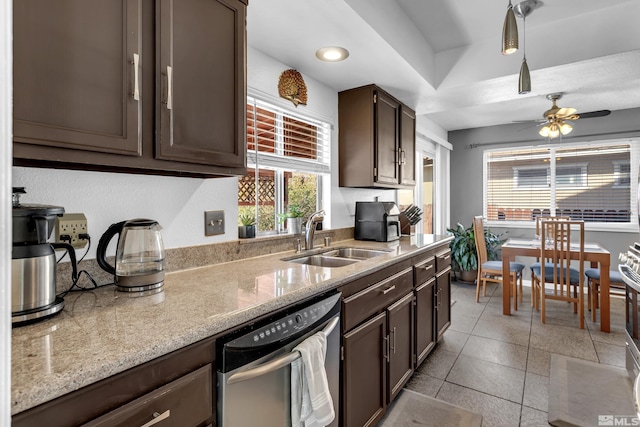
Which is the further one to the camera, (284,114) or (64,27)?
(284,114)

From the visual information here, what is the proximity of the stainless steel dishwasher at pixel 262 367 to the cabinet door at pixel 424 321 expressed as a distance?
1.20m

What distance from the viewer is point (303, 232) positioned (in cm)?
231

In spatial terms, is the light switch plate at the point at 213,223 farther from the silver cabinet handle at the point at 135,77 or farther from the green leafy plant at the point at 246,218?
the silver cabinet handle at the point at 135,77

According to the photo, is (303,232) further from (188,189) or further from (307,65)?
(307,65)

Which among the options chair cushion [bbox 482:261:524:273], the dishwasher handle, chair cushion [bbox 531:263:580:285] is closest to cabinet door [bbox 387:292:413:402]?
the dishwasher handle

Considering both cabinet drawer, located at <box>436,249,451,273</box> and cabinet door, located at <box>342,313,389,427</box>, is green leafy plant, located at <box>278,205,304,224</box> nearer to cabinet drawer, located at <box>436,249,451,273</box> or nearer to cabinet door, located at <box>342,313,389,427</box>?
cabinet door, located at <box>342,313,389,427</box>

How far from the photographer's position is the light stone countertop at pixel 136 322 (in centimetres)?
66

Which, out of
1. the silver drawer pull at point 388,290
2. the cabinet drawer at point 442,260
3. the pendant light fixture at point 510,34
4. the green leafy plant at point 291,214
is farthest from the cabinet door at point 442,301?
the pendant light fixture at point 510,34

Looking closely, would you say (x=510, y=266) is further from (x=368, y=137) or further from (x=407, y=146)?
(x=368, y=137)

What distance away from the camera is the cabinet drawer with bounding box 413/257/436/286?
2.25 meters

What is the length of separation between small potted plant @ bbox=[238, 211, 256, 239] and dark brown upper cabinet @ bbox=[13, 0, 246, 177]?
59cm

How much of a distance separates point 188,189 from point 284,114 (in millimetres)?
972

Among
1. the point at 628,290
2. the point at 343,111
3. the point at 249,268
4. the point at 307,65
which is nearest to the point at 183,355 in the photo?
the point at 249,268

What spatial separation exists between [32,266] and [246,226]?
3.75 feet
